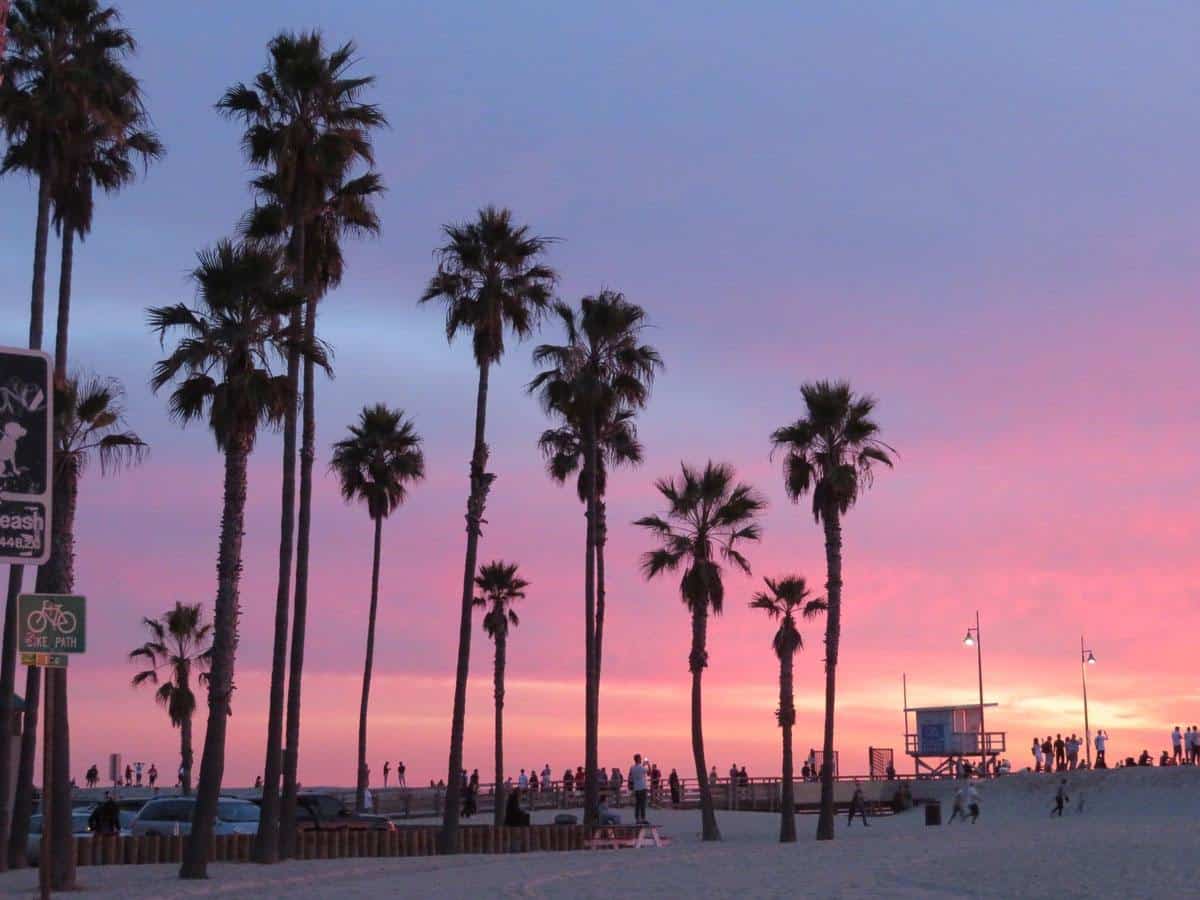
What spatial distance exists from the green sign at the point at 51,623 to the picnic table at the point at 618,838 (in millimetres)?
24705

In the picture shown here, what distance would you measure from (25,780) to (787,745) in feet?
82.2

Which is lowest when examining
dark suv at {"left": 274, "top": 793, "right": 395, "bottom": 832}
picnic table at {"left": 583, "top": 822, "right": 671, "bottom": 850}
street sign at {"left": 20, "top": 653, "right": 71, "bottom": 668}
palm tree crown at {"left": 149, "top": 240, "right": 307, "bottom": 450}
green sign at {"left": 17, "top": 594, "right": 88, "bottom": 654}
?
picnic table at {"left": 583, "top": 822, "right": 671, "bottom": 850}

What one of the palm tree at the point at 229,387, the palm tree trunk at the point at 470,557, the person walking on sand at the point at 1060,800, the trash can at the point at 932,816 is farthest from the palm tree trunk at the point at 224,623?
the person walking on sand at the point at 1060,800

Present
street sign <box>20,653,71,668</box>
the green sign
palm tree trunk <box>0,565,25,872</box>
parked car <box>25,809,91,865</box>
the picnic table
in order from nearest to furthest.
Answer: street sign <box>20,653,71,668</box>, the green sign, palm tree trunk <box>0,565,25,872</box>, parked car <box>25,809,91,865</box>, the picnic table

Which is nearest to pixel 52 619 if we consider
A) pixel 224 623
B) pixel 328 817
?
pixel 224 623

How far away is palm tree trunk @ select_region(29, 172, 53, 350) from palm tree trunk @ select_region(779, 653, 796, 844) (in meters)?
25.6

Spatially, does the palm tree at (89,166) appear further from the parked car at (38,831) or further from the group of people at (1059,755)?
the group of people at (1059,755)

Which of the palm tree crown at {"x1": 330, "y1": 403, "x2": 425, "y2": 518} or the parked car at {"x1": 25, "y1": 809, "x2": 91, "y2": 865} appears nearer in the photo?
the parked car at {"x1": 25, "y1": 809, "x2": 91, "y2": 865}

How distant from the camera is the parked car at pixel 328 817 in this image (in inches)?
1519

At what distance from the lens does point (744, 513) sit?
52.6 m

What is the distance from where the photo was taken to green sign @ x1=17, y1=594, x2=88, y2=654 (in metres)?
17.6

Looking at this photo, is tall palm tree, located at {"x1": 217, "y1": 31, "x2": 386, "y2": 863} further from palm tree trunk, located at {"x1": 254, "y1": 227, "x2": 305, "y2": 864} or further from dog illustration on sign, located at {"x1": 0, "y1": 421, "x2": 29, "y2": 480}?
dog illustration on sign, located at {"x1": 0, "y1": 421, "x2": 29, "y2": 480}

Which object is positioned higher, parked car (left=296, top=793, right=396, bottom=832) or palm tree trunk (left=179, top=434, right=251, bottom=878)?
palm tree trunk (left=179, top=434, right=251, bottom=878)

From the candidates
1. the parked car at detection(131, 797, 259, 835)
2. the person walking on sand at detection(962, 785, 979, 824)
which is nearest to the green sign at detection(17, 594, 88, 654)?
the parked car at detection(131, 797, 259, 835)
